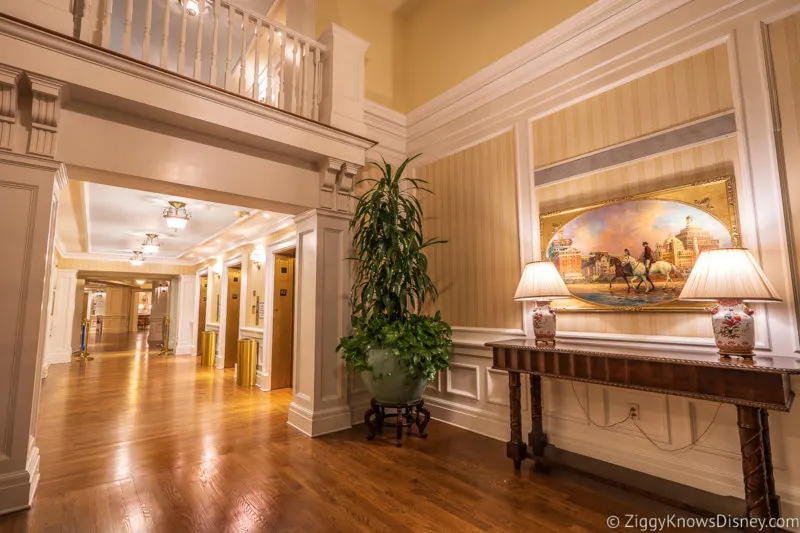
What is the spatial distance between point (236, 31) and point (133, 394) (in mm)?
5076

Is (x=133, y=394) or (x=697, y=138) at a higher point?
(x=697, y=138)

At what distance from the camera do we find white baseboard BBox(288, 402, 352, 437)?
135 inches

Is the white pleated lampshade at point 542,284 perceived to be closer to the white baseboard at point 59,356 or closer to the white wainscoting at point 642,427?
the white wainscoting at point 642,427

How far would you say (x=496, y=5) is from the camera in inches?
142

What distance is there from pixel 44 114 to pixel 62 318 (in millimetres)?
9191

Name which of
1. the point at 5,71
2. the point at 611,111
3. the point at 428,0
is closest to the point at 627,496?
the point at 611,111

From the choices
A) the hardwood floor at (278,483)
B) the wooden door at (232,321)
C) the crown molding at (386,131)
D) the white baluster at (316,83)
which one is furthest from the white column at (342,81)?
the wooden door at (232,321)

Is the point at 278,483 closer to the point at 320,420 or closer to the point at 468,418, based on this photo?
the point at 320,420

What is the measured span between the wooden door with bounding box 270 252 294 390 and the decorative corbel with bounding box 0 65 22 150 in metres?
3.88

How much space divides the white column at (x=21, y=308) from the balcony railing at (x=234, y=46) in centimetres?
104

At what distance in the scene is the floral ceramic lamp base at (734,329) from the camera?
1875mm

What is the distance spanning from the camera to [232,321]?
7836 mm

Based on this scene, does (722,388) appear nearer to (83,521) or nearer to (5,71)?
(83,521)

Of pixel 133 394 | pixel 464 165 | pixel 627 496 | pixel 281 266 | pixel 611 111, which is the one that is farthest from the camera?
pixel 281 266
